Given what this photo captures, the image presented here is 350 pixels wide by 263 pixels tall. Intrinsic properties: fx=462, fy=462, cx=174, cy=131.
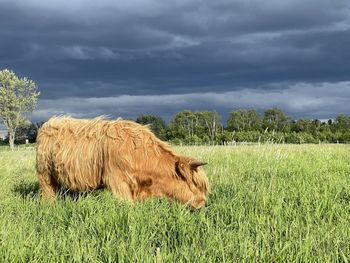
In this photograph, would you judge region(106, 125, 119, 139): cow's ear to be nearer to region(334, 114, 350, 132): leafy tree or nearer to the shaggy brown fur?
the shaggy brown fur

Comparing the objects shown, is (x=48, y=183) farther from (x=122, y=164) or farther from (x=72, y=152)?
(x=122, y=164)

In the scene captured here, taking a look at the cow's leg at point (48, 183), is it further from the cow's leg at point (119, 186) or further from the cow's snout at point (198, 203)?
the cow's snout at point (198, 203)

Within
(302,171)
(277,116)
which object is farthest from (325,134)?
(302,171)

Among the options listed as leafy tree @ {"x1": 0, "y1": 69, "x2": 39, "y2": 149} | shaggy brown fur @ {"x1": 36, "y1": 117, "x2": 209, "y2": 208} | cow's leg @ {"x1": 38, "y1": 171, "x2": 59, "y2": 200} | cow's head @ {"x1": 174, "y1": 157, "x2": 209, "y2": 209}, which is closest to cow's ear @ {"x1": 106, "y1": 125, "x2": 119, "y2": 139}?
shaggy brown fur @ {"x1": 36, "y1": 117, "x2": 209, "y2": 208}

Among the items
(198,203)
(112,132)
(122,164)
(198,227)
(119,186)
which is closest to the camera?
(198,227)

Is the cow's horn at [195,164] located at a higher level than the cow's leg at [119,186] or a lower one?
higher

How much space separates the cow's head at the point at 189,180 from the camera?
7816mm

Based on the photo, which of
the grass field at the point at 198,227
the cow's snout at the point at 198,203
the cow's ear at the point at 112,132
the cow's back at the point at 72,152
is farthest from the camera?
the cow's back at the point at 72,152

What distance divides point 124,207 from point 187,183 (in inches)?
74.9

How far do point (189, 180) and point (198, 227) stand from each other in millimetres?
2841

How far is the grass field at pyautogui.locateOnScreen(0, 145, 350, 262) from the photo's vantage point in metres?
4.06

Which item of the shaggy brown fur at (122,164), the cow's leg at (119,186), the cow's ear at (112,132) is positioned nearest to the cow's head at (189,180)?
the shaggy brown fur at (122,164)

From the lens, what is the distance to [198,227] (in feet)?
16.9

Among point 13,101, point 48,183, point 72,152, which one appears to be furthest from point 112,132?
point 13,101
